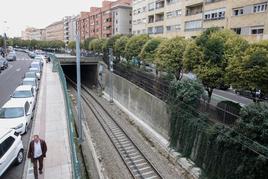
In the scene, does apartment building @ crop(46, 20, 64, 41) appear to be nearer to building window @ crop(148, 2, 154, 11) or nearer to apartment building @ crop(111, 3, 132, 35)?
apartment building @ crop(111, 3, 132, 35)

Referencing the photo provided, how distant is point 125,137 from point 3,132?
36.2 feet

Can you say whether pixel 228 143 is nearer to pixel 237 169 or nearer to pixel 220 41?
pixel 237 169

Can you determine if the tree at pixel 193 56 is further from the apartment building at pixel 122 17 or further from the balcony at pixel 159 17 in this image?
the apartment building at pixel 122 17

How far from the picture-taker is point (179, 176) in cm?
1393

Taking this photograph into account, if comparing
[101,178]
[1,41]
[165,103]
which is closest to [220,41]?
[165,103]

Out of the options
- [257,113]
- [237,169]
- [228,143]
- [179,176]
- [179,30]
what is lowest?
[179,176]

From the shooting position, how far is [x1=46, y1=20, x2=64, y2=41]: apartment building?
139075mm

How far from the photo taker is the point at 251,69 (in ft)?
46.7

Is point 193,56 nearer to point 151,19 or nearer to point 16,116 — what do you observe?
point 16,116

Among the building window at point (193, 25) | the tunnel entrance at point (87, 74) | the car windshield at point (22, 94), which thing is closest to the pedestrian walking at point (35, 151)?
the car windshield at point (22, 94)

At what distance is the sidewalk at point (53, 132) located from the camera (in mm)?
9920

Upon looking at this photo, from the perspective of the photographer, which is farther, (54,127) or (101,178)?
(54,127)

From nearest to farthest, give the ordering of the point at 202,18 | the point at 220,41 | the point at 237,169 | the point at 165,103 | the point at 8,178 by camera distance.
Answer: the point at 8,178 < the point at 237,169 < the point at 220,41 < the point at 165,103 < the point at 202,18

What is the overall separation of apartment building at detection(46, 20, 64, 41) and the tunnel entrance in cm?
9254
